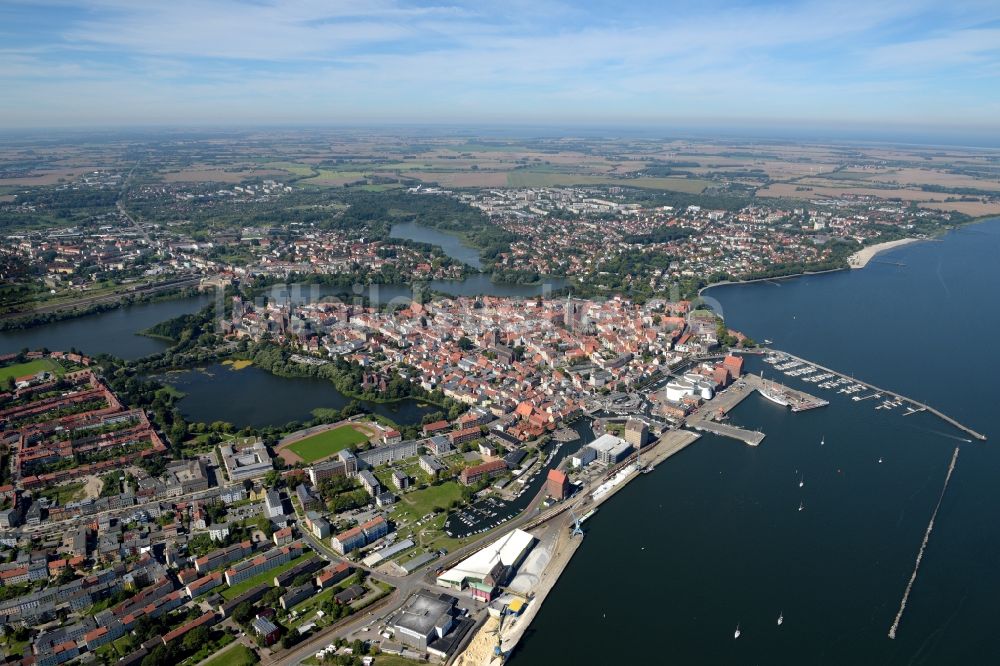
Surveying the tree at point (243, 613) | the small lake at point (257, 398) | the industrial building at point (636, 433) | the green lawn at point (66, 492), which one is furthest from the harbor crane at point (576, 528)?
the green lawn at point (66, 492)

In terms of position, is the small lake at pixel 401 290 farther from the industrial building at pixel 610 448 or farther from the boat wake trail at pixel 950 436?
the boat wake trail at pixel 950 436

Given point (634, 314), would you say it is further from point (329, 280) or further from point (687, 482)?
point (329, 280)

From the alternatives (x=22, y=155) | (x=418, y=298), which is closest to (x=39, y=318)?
(x=418, y=298)

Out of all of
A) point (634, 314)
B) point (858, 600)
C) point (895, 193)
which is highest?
point (895, 193)

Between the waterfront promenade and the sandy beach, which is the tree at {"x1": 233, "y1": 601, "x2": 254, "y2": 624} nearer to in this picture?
the waterfront promenade

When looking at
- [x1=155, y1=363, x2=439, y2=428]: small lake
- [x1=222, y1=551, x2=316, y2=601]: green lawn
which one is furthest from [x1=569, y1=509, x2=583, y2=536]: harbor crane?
[x1=155, y1=363, x2=439, y2=428]: small lake

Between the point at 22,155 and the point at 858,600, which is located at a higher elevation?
the point at 22,155
